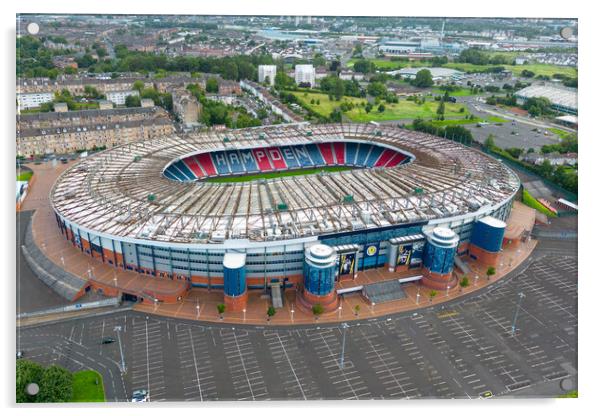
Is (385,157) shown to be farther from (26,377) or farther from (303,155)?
(26,377)

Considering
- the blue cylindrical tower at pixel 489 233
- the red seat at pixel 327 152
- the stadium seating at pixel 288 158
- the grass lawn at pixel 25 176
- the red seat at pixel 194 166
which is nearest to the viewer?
the blue cylindrical tower at pixel 489 233

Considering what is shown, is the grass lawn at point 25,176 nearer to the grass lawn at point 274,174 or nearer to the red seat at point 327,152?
the grass lawn at point 274,174

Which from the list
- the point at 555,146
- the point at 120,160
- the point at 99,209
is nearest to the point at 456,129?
the point at 555,146

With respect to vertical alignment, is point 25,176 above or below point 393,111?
below

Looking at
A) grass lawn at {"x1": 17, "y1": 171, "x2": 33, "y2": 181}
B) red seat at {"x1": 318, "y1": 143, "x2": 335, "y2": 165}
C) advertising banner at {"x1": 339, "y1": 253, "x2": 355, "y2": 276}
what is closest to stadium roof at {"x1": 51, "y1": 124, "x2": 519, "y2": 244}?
advertising banner at {"x1": 339, "y1": 253, "x2": 355, "y2": 276}

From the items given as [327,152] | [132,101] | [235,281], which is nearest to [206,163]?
[327,152]

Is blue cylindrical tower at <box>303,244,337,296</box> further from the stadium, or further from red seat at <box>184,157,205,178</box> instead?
red seat at <box>184,157,205,178</box>

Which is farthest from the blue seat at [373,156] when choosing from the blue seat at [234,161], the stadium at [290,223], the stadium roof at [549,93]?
the stadium roof at [549,93]
